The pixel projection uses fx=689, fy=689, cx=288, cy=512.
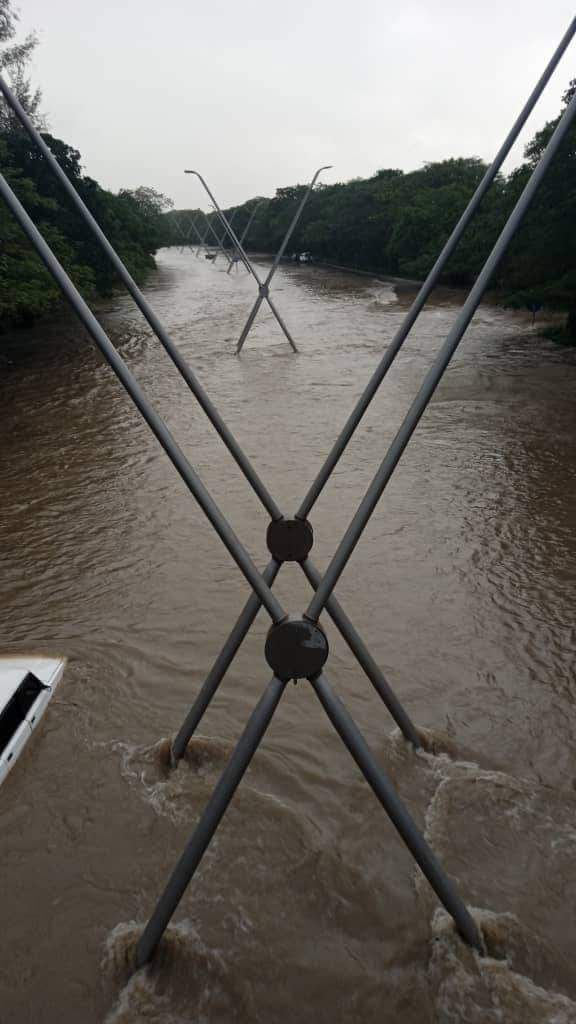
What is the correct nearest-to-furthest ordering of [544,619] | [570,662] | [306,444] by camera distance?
[570,662], [544,619], [306,444]

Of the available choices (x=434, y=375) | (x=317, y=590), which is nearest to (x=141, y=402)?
(x=317, y=590)

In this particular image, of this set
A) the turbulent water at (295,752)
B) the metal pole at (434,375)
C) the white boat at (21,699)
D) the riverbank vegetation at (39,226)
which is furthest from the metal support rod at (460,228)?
the riverbank vegetation at (39,226)

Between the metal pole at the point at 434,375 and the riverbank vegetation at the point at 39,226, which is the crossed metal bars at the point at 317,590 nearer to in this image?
the metal pole at the point at 434,375

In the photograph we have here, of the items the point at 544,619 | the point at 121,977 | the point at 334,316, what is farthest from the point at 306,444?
the point at 334,316

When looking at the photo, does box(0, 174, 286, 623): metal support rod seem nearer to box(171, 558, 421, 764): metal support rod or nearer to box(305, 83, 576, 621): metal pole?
box(305, 83, 576, 621): metal pole

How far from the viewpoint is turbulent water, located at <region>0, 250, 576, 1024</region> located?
447 cm

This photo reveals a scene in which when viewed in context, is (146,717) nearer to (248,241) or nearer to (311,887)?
(311,887)


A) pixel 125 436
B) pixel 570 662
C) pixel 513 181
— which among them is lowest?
pixel 125 436

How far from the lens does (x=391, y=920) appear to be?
4.82 m

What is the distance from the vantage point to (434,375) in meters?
3.11

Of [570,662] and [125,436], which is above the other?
[570,662]

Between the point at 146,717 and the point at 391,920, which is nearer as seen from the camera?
the point at 391,920

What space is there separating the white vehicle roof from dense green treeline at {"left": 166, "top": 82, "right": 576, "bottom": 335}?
66.0ft

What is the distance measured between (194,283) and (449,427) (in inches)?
2005
